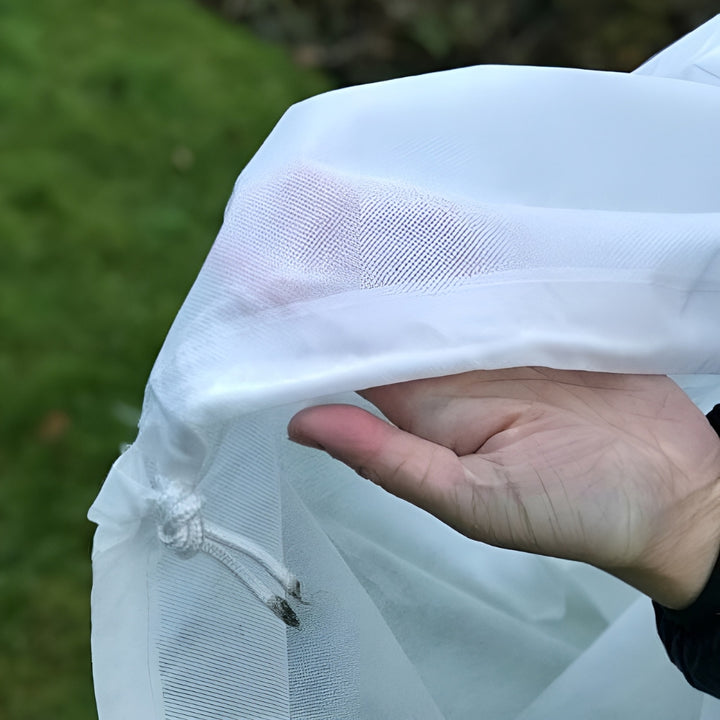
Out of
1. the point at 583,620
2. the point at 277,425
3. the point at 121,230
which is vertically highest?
the point at 277,425

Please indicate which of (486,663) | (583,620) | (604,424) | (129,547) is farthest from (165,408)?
(583,620)

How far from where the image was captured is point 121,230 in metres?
2.21

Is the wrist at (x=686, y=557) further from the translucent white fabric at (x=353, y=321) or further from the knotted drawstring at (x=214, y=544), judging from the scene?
the knotted drawstring at (x=214, y=544)

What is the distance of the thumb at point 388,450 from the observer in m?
0.63

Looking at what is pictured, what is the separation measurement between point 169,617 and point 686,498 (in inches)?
15.6

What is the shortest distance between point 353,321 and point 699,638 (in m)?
0.36

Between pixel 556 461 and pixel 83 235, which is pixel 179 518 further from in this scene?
pixel 83 235

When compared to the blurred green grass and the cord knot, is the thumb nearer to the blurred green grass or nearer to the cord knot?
the cord knot

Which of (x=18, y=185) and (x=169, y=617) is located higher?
(x=169, y=617)

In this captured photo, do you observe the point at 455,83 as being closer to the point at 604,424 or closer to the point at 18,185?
the point at 604,424

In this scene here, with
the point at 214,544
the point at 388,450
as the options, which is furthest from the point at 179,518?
the point at 388,450

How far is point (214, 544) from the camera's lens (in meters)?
0.68

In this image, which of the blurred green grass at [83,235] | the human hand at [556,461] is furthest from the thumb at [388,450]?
the blurred green grass at [83,235]

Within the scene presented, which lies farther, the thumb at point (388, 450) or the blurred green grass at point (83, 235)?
the blurred green grass at point (83, 235)
